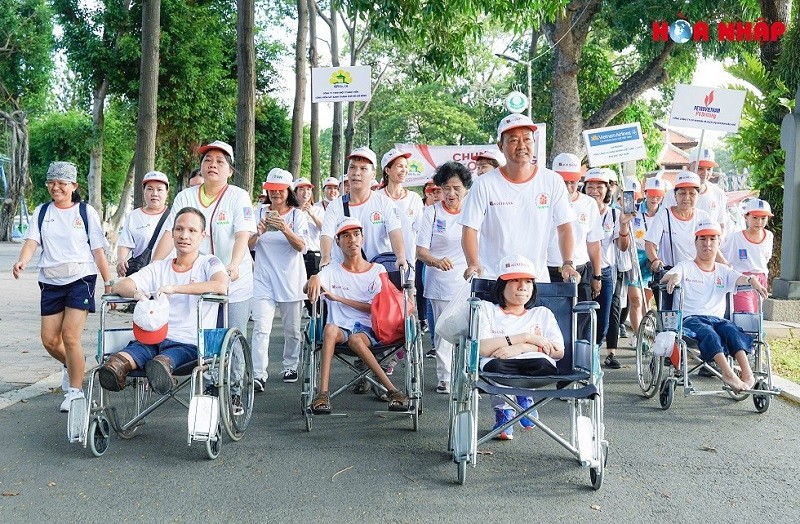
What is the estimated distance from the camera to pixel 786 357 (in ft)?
31.0

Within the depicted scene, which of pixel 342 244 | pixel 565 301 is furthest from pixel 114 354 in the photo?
pixel 565 301

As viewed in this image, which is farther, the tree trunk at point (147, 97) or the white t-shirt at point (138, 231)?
the tree trunk at point (147, 97)

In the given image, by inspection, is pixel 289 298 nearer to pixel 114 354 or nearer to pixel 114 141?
pixel 114 354

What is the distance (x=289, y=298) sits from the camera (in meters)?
8.54

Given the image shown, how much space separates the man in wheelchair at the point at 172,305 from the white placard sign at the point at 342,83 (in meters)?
8.30

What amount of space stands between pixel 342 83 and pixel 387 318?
819 cm

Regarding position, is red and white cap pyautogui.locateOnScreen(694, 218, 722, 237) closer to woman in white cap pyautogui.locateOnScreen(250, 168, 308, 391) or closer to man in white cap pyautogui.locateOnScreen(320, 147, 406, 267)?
man in white cap pyautogui.locateOnScreen(320, 147, 406, 267)

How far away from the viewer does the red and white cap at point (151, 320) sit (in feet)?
18.9

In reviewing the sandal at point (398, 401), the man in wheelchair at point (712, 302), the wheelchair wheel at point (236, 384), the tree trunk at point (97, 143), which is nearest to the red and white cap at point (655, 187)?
the man in wheelchair at point (712, 302)

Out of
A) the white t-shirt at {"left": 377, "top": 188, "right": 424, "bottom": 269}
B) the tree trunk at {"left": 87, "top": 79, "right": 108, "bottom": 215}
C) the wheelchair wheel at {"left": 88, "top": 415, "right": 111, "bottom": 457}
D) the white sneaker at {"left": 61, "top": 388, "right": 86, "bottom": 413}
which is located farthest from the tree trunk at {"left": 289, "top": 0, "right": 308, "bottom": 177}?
the wheelchair wheel at {"left": 88, "top": 415, "right": 111, "bottom": 457}

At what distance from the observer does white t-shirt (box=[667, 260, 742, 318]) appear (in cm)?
768

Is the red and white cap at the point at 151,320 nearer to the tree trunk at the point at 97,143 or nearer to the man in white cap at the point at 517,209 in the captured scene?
the man in white cap at the point at 517,209

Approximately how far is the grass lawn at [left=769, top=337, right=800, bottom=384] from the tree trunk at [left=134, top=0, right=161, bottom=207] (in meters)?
7.91

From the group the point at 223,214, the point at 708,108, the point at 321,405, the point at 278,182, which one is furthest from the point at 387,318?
the point at 708,108
